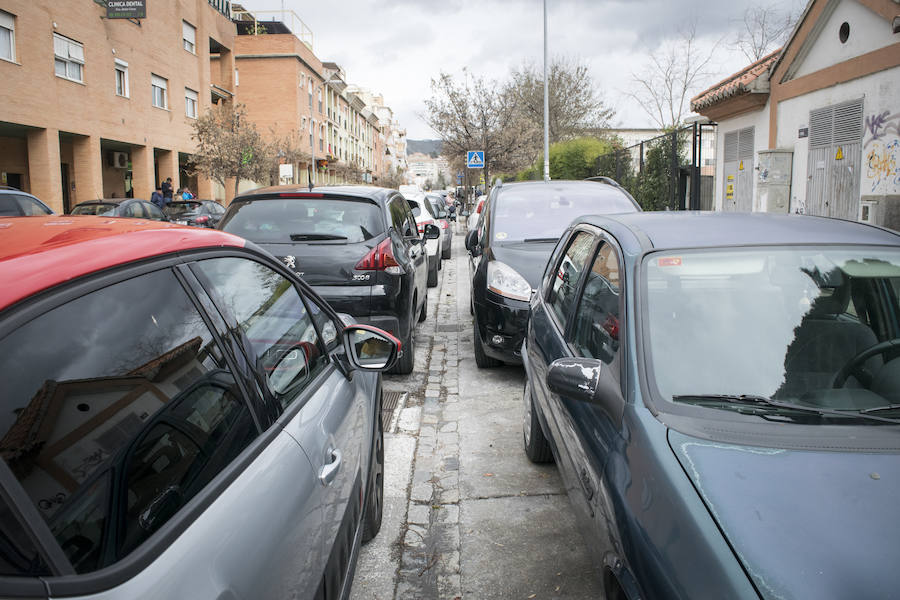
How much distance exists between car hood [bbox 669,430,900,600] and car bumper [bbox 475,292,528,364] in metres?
4.03

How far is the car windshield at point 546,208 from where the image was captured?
283 inches

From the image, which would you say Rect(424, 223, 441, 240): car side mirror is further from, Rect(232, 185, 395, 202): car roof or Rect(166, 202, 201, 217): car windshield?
Rect(166, 202, 201, 217): car windshield

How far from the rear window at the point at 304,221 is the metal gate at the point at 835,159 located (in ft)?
25.6

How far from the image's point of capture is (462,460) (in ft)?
15.5

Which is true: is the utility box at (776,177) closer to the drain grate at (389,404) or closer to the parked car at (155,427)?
the drain grate at (389,404)

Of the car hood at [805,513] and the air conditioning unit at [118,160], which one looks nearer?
the car hood at [805,513]

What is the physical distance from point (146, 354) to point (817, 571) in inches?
61.5

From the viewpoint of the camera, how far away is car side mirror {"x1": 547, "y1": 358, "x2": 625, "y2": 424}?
2.41 metres

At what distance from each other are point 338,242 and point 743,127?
11.4 m

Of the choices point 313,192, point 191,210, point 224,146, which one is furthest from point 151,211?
point 313,192

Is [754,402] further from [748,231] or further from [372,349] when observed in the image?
[372,349]

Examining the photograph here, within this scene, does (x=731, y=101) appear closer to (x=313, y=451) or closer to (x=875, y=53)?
(x=875, y=53)

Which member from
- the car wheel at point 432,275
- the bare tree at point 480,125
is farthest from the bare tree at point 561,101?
the car wheel at point 432,275

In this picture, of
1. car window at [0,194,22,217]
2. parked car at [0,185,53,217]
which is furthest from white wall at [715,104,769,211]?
car window at [0,194,22,217]
